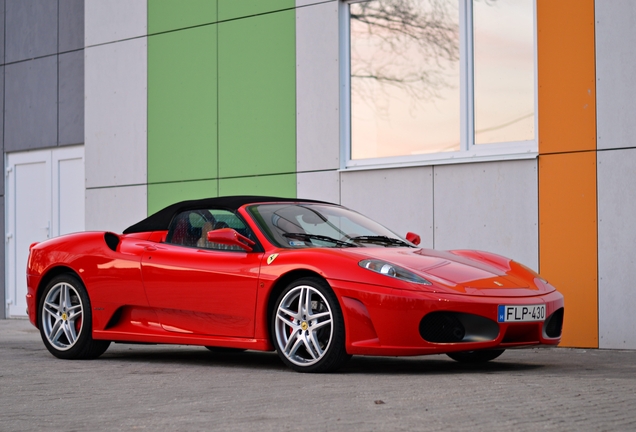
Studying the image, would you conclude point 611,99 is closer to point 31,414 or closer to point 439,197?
point 439,197

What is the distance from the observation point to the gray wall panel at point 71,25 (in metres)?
15.9

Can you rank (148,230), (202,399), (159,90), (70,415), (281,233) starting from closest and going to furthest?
(70,415) → (202,399) → (281,233) → (148,230) → (159,90)

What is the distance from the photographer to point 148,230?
8.24 metres

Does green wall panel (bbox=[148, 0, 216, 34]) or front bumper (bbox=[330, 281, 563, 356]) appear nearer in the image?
front bumper (bbox=[330, 281, 563, 356])

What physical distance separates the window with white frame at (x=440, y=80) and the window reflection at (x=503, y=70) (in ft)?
0.04

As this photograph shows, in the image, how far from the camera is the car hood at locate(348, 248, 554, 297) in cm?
659

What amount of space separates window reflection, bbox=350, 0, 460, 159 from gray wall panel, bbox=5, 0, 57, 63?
21.9ft

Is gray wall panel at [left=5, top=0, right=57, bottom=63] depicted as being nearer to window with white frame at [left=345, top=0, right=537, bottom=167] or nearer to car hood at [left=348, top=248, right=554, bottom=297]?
window with white frame at [left=345, top=0, right=537, bottom=167]

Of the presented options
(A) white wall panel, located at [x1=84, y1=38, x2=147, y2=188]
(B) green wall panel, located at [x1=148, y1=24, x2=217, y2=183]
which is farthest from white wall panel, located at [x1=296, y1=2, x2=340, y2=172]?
(A) white wall panel, located at [x1=84, y1=38, x2=147, y2=188]

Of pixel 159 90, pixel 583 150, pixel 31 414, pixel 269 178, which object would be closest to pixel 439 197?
pixel 583 150

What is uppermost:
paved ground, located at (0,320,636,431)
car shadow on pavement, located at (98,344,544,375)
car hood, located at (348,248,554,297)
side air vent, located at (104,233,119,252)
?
side air vent, located at (104,233,119,252)

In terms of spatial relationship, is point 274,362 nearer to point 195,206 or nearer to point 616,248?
point 195,206

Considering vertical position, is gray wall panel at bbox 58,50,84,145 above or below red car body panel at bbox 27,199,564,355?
above

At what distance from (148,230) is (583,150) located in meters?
4.41
